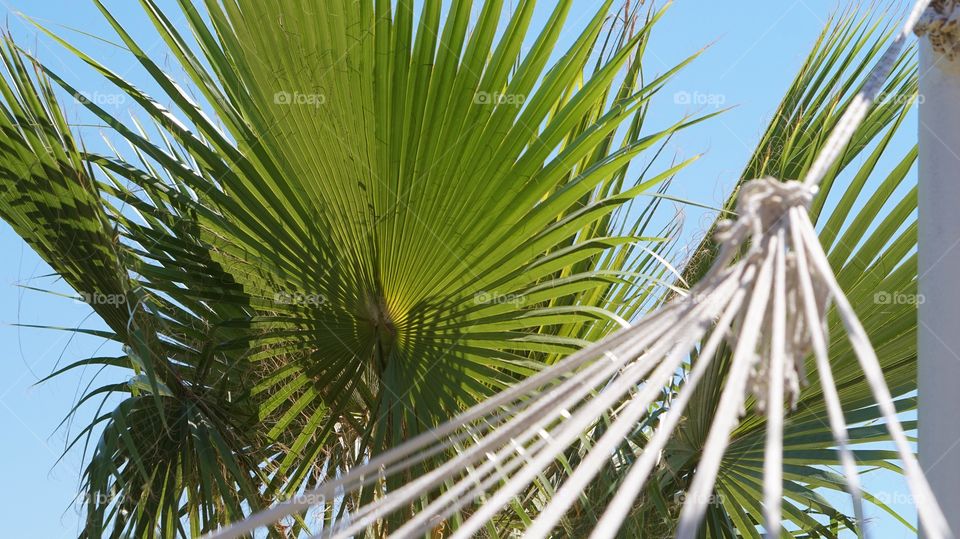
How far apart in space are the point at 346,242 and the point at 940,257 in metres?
1.30

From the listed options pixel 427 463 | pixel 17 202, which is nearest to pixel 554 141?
pixel 427 463

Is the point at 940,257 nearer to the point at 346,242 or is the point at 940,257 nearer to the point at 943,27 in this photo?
the point at 943,27

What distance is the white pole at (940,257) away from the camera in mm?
1522

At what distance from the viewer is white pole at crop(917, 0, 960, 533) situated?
1.52 meters

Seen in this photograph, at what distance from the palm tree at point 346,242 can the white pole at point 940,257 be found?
66 centimetres

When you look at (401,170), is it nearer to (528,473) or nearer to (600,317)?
(600,317)

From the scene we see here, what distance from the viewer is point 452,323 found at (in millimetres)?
2424

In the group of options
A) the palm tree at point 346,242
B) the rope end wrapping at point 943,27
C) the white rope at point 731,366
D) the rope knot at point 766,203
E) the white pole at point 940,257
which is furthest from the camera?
the palm tree at point 346,242

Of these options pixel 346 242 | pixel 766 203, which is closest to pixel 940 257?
pixel 766 203

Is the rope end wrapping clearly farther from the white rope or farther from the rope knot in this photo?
the rope knot

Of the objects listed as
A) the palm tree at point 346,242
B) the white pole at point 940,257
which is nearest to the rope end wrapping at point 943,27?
the white pole at point 940,257

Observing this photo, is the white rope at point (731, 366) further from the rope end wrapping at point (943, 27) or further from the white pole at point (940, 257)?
the rope end wrapping at point (943, 27)

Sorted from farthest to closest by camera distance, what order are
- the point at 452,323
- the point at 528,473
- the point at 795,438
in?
the point at 795,438
the point at 452,323
the point at 528,473

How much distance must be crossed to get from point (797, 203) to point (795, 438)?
6.12ft
